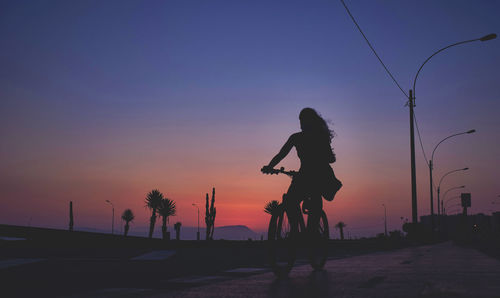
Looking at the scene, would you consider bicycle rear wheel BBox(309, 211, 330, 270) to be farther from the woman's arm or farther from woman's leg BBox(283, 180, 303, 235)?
the woman's arm

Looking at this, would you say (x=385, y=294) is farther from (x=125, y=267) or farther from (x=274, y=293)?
(x=125, y=267)

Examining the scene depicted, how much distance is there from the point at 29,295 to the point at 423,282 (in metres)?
3.86

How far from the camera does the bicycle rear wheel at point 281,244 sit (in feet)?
19.6

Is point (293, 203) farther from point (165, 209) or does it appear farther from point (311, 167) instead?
point (165, 209)

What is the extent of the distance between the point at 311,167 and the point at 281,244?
3.56 feet

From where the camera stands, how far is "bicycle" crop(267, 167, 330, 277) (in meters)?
5.97

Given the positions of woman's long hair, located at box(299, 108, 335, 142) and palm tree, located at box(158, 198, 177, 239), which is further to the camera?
palm tree, located at box(158, 198, 177, 239)

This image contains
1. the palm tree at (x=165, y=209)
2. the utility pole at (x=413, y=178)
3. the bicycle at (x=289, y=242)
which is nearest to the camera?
the bicycle at (x=289, y=242)

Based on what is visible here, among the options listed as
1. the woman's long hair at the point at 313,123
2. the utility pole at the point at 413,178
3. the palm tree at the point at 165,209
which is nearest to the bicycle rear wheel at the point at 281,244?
the woman's long hair at the point at 313,123

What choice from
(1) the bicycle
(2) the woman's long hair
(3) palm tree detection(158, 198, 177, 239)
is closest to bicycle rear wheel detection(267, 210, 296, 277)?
(1) the bicycle

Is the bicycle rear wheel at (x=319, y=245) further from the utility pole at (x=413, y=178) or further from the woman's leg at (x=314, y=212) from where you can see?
the utility pole at (x=413, y=178)

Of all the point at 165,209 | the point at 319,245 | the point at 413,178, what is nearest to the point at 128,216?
the point at 165,209

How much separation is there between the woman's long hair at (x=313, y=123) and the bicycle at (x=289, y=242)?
680 mm

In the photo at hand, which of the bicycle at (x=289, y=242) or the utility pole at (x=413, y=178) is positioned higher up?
the utility pole at (x=413, y=178)
